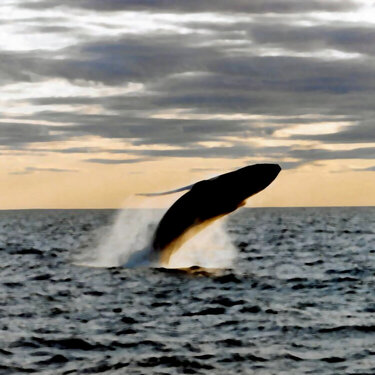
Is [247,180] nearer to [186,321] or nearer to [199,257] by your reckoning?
[186,321]

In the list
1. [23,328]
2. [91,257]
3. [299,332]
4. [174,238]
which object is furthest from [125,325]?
[91,257]

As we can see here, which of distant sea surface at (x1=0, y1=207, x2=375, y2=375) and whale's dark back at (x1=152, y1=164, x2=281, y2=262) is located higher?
whale's dark back at (x1=152, y1=164, x2=281, y2=262)

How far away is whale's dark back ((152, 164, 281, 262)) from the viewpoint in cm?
2369

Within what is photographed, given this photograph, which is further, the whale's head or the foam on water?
the foam on water

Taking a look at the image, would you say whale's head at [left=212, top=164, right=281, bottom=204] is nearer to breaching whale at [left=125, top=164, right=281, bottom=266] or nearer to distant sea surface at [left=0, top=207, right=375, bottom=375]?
breaching whale at [left=125, top=164, right=281, bottom=266]

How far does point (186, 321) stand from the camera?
17.8 m

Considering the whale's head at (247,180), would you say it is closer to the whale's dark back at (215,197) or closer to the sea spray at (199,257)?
the whale's dark back at (215,197)

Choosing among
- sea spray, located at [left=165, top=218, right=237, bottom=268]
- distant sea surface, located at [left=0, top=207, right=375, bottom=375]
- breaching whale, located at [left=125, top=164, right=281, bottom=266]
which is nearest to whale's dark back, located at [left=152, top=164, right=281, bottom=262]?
breaching whale, located at [left=125, top=164, right=281, bottom=266]

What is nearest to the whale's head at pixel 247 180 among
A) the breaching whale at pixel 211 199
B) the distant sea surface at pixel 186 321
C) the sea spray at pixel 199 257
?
the breaching whale at pixel 211 199

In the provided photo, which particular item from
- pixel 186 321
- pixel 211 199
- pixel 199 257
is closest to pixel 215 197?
pixel 211 199

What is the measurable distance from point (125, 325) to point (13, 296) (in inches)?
231

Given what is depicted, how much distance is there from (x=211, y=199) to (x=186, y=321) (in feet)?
23.9

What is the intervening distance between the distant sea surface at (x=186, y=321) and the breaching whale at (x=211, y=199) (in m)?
1.64

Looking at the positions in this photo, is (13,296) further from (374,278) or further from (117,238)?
(117,238)
